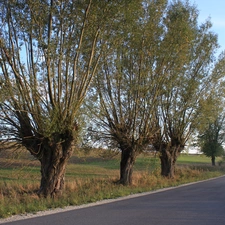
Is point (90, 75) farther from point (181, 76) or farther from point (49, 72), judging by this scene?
point (181, 76)

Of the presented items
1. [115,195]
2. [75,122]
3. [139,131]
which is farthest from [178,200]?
[139,131]

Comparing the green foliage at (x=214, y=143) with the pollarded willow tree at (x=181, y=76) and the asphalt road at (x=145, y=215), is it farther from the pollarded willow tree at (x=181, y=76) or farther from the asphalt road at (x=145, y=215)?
the asphalt road at (x=145, y=215)

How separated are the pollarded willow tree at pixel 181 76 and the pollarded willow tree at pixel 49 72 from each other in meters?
5.61

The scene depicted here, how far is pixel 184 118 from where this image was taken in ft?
82.4

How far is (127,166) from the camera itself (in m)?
20.3

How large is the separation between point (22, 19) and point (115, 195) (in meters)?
8.19

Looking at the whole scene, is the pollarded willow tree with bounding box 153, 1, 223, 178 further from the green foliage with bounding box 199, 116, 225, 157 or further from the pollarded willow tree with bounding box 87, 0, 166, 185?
the green foliage with bounding box 199, 116, 225, 157

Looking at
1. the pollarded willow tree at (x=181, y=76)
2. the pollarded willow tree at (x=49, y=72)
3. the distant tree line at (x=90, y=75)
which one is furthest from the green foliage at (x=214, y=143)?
the pollarded willow tree at (x=49, y=72)

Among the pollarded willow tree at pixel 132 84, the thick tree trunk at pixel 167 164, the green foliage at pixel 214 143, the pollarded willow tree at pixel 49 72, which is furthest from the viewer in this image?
the green foliage at pixel 214 143

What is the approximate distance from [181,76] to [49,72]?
1049 cm

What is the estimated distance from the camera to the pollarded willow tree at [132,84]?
59.1 feet

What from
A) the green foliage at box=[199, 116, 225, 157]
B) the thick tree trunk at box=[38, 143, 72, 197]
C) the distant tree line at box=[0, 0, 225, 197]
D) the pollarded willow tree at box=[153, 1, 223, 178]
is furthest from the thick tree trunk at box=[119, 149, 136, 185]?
the green foliage at box=[199, 116, 225, 157]

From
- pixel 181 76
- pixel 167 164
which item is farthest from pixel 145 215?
pixel 167 164

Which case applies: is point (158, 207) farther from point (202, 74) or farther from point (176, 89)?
point (202, 74)
